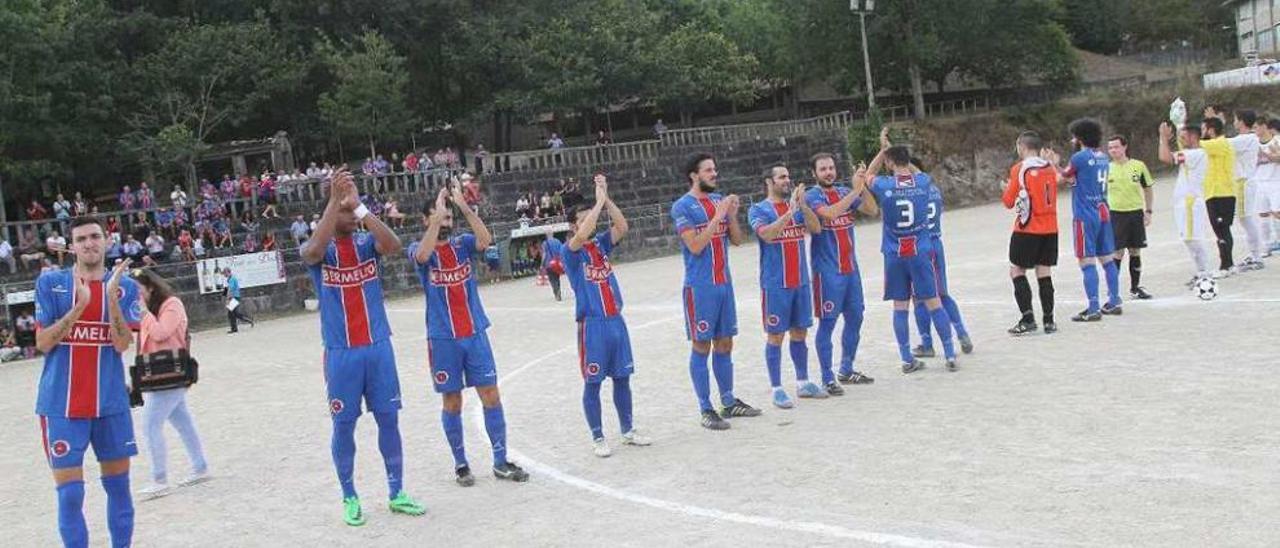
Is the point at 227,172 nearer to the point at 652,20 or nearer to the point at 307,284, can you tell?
the point at 307,284

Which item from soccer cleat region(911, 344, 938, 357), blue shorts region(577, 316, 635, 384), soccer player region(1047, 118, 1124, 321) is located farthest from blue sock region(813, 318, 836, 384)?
soccer player region(1047, 118, 1124, 321)

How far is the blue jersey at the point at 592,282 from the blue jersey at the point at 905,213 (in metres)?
3.31

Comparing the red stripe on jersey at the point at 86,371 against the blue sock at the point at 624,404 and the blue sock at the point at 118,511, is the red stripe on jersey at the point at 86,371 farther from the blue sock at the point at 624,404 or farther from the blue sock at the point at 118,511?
the blue sock at the point at 624,404

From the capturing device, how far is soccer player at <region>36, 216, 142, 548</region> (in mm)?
6965

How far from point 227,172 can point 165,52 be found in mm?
5604

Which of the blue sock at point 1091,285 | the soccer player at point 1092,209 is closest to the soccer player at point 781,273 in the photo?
the blue sock at point 1091,285

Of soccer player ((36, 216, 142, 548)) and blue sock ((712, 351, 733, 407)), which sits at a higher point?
soccer player ((36, 216, 142, 548))

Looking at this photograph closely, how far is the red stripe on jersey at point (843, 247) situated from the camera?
10.8 meters

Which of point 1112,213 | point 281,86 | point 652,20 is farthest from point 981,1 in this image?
point 1112,213

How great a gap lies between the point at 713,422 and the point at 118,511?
14.9ft

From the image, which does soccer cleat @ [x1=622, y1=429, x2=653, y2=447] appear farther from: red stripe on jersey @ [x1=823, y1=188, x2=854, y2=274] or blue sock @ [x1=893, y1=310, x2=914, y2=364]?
blue sock @ [x1=893, y1=310, x2=914, y2=364]

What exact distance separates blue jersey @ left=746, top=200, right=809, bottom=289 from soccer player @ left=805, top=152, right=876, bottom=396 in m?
0.47

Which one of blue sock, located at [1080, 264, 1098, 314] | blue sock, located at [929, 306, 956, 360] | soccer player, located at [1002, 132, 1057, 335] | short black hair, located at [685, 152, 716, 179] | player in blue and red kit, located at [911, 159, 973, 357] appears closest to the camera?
short black hair, located at [685, 152, 716, 179]

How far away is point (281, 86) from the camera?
43188mm
